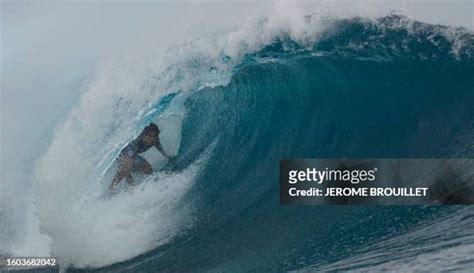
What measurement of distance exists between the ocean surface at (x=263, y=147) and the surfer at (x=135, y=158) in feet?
0.20

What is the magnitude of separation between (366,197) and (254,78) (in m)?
1.10

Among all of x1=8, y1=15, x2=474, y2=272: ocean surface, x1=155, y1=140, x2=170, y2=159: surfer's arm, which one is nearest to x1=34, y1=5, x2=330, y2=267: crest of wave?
x1=8, y1=15, x2=474, y2=272: ocean surface

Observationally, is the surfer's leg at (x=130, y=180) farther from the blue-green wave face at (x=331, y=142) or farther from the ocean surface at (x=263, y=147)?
the blue-green wave face at (x=331, y=142)

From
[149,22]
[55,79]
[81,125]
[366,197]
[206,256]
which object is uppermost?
[149,22]

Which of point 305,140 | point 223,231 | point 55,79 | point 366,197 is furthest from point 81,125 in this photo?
point 366,197

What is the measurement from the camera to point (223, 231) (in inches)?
172

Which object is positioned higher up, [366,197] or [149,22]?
[149,22]

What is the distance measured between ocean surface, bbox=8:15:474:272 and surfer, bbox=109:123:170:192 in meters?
0.06

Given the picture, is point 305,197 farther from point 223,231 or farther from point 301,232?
point 223,231

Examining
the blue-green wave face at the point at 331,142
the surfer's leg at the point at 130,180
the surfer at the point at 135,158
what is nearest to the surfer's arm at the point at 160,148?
the surfer at the point at 135,158

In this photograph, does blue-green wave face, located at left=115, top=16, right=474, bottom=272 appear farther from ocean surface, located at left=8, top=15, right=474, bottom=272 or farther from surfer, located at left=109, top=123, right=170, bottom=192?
surfer, located at left=109, top=123, right=170, bottom=192

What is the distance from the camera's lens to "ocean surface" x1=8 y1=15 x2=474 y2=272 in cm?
433

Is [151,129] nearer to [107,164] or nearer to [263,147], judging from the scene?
[107,164]

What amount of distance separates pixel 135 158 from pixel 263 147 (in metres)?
0.86
